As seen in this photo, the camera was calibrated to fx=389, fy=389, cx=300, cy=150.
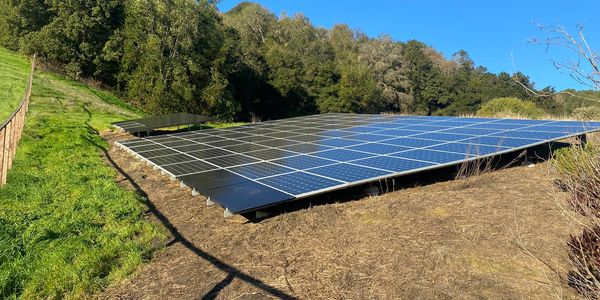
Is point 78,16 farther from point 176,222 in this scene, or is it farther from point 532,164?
point 532,164

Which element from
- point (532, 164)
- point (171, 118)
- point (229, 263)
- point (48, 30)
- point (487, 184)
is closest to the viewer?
point (229, 263)

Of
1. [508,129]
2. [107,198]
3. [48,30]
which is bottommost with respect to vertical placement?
[107,198]

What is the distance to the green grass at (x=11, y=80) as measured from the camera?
2230cm

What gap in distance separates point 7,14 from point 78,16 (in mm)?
10439

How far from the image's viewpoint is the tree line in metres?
37.3

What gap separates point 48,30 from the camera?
3766 centimetres

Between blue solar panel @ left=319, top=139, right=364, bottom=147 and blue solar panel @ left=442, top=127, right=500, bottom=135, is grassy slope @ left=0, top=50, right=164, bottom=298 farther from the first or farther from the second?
blue solar panel @ left=442, top=127, right=500, bottom=135

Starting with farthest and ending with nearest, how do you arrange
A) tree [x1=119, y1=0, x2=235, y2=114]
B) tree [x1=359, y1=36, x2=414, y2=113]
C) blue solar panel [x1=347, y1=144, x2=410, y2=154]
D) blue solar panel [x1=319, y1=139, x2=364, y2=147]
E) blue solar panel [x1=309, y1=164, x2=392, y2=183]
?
tree [x1=359, y1=36, x2=414, y2=113] → tree [x1=119, y1=0, x2=235, y2=114] → blue solar panel [x1=319, y1=139, x2=364, y2=147] → blue solar panel [x1=347, y1=144, x2=410, y2=154] → blue solar panel [x1=309, y1=164, x2=392, y2=183]

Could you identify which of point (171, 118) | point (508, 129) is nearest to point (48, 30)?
point (171, 118)

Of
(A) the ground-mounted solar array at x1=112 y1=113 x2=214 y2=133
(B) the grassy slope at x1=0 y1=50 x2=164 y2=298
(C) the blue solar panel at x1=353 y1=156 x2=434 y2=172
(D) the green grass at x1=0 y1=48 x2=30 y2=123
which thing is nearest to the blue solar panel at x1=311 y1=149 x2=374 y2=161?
(C) the blue solar panel at x1=353 y1=156 x2=434 y2=172

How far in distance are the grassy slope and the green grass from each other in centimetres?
715

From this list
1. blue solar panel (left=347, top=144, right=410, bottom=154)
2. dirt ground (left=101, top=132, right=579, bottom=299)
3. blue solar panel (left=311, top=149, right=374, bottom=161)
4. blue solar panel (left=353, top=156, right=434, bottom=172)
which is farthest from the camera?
blue solar panel (left=347, top=144, right=410, bottom=154)

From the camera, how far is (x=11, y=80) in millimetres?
29000

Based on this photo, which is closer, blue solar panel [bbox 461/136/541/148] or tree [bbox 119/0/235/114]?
blue solar panel [bbox 461/136/541/148]
